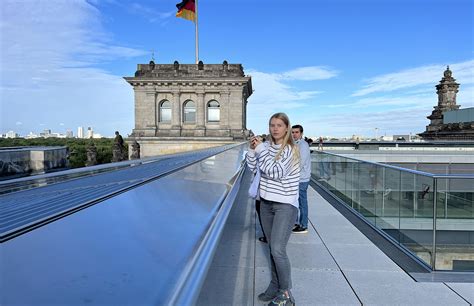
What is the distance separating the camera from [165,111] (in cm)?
3709

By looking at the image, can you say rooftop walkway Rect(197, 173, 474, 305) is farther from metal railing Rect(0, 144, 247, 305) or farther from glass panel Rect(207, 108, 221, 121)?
glass panel Rect(207, 108, 221, 121)

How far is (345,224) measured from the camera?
7086 millimetres

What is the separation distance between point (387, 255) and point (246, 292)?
8.31ft

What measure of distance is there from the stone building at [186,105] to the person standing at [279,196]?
31.2 m

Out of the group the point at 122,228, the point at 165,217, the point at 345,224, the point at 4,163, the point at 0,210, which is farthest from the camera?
the point at 4,163

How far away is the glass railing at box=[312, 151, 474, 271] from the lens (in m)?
4.86

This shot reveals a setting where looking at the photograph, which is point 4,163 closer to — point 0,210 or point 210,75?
point 0,210

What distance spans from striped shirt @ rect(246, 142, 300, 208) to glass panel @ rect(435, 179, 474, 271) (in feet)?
8.14

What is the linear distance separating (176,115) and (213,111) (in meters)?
3.91

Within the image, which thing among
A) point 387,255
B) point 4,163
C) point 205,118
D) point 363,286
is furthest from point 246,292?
point 205,118

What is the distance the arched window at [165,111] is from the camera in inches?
1454

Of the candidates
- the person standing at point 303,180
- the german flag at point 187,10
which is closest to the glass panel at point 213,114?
the german flag at point 187,10

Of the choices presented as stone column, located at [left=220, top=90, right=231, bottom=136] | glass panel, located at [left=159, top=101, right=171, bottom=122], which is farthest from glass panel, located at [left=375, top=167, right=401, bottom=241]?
glass panel, located at [left=159, top=101, right=171, bottom=122]

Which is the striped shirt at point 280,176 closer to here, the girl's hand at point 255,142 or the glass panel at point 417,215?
the girl's hand at point 255,142
